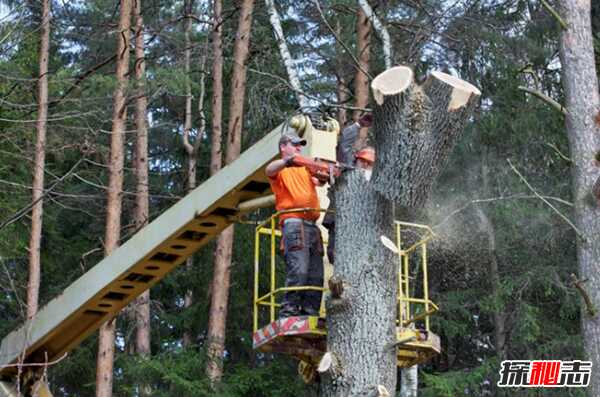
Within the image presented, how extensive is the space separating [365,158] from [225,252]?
1055cm

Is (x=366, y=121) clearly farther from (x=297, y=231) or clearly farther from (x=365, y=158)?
(x=297, y=231)

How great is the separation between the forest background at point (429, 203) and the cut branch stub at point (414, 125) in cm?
872

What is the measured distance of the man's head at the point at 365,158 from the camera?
786 centimetres

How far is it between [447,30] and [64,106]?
8.86 metres

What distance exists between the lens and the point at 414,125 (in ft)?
22.4

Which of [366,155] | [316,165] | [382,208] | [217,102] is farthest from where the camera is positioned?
[217,102]

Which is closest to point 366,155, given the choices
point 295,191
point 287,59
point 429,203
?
point 295,191

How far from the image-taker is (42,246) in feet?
79.0

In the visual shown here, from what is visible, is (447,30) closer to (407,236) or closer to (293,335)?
(407,236)

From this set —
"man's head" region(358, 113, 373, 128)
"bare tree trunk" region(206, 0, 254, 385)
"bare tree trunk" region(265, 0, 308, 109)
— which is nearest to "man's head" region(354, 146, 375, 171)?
"man's head" region(358, 113, 373, 128)

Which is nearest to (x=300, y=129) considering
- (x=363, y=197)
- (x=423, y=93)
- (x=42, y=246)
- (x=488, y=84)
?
(x=363, y=197)

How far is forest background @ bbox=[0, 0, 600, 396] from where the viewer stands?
1797cm

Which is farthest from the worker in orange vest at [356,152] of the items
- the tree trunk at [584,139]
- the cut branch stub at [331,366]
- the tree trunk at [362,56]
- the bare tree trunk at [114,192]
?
the tree trunk at [362,56]

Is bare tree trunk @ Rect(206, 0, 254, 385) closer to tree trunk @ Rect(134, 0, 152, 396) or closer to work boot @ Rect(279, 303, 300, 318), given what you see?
tree trunk @ Rect(134, 0, 152, 396)
